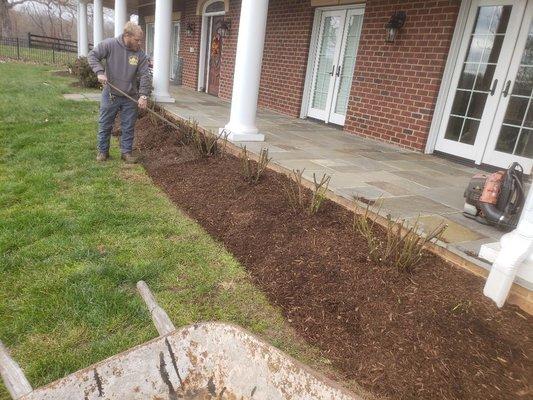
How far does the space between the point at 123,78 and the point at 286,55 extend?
5.13 metres

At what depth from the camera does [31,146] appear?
554 centimetres

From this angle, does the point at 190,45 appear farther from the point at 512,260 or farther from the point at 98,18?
the point at 512,260

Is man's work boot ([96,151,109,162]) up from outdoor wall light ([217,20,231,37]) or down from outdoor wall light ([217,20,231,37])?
down

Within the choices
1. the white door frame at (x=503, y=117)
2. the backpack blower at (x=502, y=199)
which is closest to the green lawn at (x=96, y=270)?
the backpack blower at (x=502, y=199)

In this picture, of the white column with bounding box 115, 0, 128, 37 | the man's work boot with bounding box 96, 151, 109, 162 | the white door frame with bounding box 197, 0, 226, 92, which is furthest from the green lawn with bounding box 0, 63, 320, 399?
the white door frame with bounding box 197, 0, 226, 92

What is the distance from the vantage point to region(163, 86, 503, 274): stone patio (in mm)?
3304

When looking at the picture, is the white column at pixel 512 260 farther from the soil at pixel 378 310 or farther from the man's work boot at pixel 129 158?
the man's work boot at pixel 129 158

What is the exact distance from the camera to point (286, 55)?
9.24 metres

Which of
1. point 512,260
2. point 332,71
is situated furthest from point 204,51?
point 512,260

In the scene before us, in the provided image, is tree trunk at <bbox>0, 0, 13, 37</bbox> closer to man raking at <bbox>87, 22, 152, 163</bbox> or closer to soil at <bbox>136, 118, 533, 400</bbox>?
man raking at <bbox>87, 22, 152, 163</bbox>

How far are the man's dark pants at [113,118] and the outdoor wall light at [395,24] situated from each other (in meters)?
4.14

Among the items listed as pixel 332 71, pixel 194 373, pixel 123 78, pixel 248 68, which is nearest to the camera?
pixel 194 373

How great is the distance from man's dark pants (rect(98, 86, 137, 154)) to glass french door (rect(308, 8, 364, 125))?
14.0ft

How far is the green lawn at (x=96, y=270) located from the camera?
7.27 ft
